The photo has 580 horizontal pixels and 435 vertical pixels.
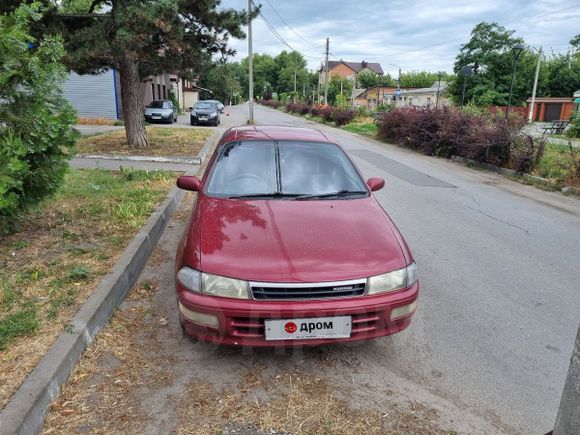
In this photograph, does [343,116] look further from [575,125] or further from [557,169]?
[557,169]

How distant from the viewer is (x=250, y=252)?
2891 millimetres

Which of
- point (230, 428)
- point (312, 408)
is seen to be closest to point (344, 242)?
point (312, 408)

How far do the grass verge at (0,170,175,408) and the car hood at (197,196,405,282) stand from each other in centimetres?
125

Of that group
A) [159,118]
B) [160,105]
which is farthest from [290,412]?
[160,105]

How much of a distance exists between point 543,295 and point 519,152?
888 centimetres

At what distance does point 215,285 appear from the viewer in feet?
8.98

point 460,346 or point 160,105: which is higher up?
point 160,105

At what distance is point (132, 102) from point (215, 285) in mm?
10978

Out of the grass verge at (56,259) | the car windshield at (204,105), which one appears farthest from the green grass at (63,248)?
the car windshield at (204,105)

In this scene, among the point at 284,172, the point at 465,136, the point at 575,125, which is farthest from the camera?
the point at 575,125

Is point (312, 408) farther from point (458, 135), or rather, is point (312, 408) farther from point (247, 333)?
point (458, 135)

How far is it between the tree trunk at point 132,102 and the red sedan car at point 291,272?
981 centimetres

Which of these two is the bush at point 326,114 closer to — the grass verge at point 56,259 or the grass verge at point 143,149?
the grass verge at point 143,149

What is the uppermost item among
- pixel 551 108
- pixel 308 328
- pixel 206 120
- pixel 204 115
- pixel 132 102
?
pixel 551 108
